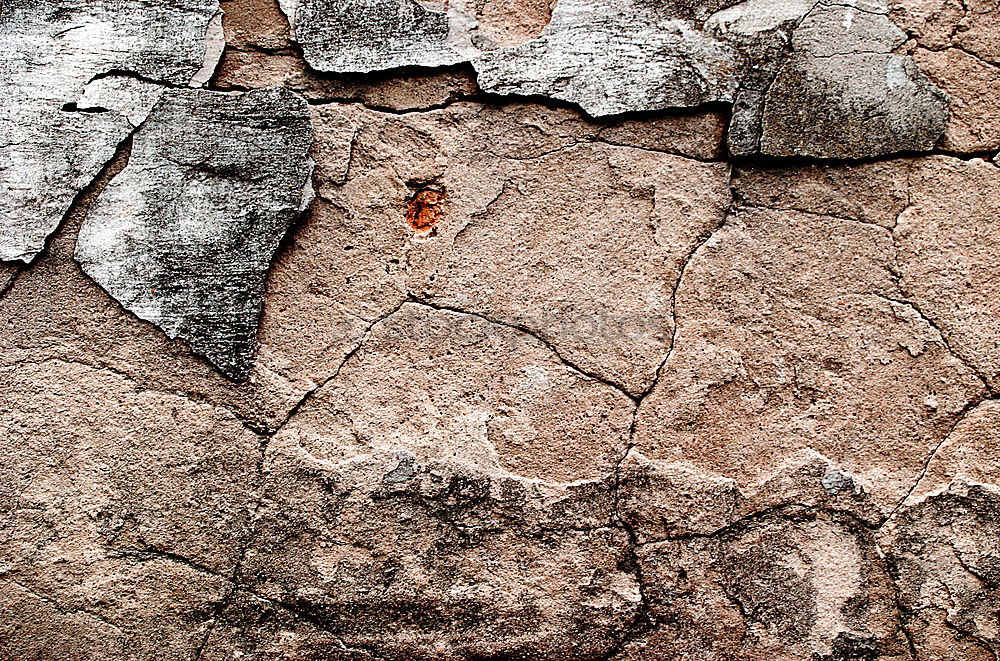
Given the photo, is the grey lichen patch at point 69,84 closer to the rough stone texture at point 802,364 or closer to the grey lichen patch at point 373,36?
the grey lichen patch at point 373,36

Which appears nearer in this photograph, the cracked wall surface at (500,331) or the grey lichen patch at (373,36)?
the cracked wall surface at (500,331)

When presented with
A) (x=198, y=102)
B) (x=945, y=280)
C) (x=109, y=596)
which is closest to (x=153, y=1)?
(x=198, y=102)

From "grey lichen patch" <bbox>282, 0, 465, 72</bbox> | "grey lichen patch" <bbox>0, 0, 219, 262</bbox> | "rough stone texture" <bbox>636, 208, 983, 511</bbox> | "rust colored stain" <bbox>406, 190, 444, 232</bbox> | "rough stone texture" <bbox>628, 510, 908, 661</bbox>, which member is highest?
"grey lichen patch" <bbox>282, 0, 465, 72</bbox>

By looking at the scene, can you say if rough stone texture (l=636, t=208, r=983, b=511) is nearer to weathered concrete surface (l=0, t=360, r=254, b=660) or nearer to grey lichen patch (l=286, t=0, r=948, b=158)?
grey lichen patch (l=286, t=0, r=948, b=158)

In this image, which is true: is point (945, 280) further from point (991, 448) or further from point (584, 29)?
point (584, 29)

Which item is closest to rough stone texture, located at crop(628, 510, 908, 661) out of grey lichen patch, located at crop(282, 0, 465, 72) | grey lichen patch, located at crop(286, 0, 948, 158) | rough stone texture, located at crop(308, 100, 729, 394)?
rough stone texture, located at crop(308, 100, 729, 394)

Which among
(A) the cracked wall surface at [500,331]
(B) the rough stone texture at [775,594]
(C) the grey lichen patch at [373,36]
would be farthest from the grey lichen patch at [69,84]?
(B) the rough stone texture at [775,594]

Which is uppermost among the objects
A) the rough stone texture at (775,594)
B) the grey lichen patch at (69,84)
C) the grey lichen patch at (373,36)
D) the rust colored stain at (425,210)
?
the grey lichen patch at (373,36)
